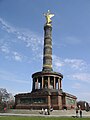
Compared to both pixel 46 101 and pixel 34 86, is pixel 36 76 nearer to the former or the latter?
pixel 34 86

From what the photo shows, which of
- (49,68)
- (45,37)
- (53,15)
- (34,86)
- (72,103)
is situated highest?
(53,15)

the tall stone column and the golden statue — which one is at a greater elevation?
the golden statue

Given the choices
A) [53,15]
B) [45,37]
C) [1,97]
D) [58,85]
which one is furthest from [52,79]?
[1,97]

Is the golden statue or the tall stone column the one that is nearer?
the tall stone column

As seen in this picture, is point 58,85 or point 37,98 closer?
point 37,98

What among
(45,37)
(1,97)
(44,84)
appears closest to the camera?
(44,84)

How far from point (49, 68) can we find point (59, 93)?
6785 mm

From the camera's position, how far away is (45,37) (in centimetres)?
4231

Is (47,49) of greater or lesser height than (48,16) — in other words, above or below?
below

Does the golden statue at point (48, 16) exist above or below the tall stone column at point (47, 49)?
above

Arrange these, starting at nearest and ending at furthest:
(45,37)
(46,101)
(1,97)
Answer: (46,101)
(45,37)
(1,97)

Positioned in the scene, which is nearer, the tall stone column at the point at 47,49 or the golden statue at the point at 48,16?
the tall stone column at the point at 47,49

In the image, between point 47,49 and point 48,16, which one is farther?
point 48,16

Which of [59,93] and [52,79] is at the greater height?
[52,79]
